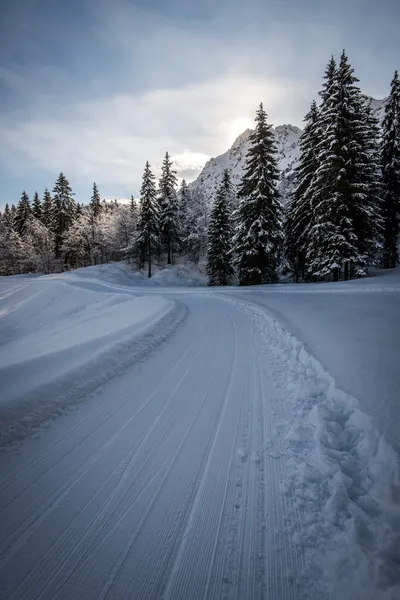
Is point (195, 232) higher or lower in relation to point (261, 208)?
higher

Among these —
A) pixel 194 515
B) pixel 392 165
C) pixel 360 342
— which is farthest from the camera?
pixel 392 165

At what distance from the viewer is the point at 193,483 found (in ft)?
9.41

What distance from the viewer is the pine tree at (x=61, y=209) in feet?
149

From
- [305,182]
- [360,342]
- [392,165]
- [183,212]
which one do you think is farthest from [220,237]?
[360,342]

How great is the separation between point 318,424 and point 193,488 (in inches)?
73.5

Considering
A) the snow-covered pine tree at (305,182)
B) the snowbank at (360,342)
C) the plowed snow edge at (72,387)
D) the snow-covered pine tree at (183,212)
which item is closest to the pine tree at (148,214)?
the snow-covered pine tree at (183,212)

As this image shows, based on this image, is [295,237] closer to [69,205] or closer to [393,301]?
[393,301]

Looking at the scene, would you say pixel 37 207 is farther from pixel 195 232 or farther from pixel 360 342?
pixel 360 342

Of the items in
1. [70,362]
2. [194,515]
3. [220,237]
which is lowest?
[194,515]

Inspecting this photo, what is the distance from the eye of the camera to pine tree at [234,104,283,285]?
21125 millimetres

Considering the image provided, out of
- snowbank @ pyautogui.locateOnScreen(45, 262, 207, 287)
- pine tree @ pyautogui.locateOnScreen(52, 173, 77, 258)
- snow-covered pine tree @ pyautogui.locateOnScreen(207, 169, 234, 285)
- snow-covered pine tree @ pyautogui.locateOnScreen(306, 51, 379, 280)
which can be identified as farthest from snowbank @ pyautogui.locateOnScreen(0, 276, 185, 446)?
pine tree @ pyautogui.locateOnScreen(52, 173, 77, 258)

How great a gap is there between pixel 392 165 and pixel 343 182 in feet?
27.6

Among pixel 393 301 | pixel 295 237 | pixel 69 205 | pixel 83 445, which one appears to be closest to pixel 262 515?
pixel 83 445

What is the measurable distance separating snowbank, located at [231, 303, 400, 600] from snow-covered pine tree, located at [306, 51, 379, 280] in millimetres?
15831
